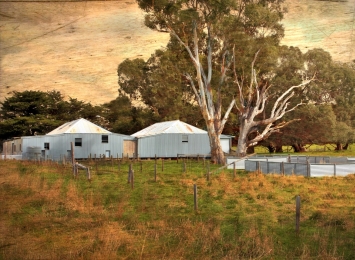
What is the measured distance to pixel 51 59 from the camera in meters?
6.84

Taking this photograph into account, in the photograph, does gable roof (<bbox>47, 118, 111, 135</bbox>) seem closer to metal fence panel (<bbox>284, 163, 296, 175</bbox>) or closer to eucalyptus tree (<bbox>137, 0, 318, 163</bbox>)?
eucalyptus tree (<bbox>137, 0, 318, 163</bbox>)

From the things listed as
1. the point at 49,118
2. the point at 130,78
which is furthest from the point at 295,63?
the point at 49,118

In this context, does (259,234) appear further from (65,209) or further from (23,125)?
(23,125)

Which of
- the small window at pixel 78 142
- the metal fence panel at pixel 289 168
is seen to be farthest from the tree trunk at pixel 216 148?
the small window at pixel 78 142

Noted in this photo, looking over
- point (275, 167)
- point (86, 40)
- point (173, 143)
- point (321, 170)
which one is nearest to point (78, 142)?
point (173, 143)

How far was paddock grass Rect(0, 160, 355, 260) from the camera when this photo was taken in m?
8.11

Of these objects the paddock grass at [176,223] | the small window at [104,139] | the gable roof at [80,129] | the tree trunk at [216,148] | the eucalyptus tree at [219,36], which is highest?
the eucalyptus tree at [219,36]

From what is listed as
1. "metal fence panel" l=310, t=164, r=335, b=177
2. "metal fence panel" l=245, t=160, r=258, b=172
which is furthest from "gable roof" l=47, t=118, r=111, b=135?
"metal fence panel" l=310, t=164, r=335, b=177

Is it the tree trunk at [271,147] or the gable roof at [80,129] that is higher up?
the gable roof at [80,129]

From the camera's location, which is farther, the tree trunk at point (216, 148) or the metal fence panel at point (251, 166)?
the tree trunk at point (216, 148)

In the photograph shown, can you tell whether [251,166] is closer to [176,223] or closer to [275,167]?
[275,167]

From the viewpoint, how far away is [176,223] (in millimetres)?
10844

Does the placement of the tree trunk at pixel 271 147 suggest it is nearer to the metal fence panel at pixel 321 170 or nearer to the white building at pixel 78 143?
the white building at pixel 78 143

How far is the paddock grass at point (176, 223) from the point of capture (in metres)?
8.11
